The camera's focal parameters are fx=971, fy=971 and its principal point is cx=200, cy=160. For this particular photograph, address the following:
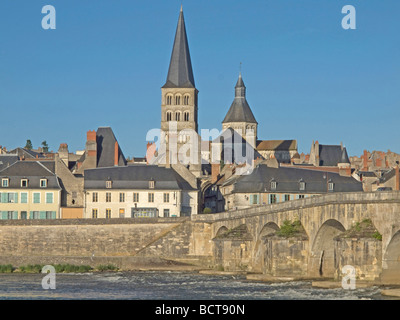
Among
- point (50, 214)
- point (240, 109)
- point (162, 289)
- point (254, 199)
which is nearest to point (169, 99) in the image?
point (240, 109)

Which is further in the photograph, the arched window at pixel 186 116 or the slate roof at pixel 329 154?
the arched window at pixel 186 116

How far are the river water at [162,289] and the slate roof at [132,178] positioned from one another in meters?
21.3

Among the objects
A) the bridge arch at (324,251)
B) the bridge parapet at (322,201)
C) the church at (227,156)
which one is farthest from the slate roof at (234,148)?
the bridge arch at (324,251)

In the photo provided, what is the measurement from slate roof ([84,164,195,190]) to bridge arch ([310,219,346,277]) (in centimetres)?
Result: 3131

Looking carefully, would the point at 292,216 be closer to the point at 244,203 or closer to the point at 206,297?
the point at 206,297

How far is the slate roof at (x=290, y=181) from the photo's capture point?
86938mm

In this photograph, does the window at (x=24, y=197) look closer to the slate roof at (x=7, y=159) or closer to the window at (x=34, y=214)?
the window at (x=34, y=214)

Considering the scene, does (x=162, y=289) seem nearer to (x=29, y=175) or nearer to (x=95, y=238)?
(x=95, y=238)

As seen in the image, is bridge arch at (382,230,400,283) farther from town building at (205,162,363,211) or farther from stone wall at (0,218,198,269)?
town building at (205,162,363,211)

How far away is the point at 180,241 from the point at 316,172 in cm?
1880

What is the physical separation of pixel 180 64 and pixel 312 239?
92.8 metres

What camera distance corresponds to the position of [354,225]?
52.6 m

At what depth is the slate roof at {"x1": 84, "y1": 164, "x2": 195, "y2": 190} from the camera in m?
87.6

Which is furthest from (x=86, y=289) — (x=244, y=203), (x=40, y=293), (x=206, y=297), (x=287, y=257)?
(x=244, y=203)
